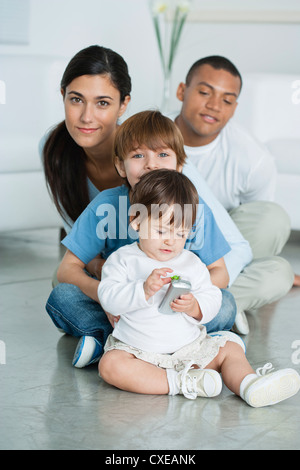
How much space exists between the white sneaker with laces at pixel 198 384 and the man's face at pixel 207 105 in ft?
3.22

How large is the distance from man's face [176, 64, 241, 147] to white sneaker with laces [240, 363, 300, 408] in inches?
40.1

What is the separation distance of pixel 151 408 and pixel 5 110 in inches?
58.1

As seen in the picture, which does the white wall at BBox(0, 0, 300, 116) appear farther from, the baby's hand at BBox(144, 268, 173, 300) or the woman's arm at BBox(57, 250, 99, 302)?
the baby's hand at BBox(144, 268, 173, 300)

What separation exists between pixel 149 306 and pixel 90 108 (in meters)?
0.55

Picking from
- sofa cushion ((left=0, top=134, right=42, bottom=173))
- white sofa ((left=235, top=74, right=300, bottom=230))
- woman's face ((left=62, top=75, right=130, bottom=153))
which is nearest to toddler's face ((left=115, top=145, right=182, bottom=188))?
woman's face ((left=62, top=75, right=130, bottom=153))

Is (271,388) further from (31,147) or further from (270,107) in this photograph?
(270,107)

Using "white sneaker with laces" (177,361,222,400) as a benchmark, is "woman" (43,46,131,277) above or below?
above

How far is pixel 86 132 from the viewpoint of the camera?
5.17ft

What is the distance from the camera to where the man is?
2.01m

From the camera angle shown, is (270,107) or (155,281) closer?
(155,281)

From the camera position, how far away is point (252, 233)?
1.97 metres

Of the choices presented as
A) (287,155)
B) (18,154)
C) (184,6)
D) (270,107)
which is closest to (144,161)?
(18,154)

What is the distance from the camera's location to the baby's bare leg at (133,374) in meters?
1.25

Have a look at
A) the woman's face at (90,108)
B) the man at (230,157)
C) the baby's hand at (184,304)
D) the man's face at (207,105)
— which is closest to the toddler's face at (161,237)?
the baby's hand at (184,304)
